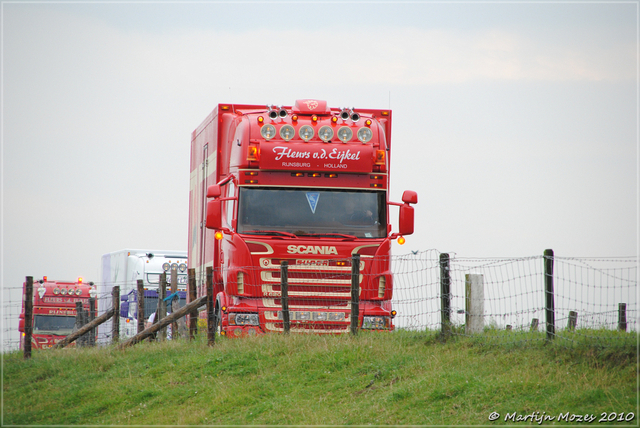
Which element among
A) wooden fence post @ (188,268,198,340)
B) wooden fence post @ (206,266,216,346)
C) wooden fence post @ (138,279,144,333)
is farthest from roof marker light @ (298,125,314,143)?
wooden fence post @ (138,279,144,333)

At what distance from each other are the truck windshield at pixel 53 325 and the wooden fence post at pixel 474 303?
25.5 meters

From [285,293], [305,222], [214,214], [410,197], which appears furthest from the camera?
[410,197]

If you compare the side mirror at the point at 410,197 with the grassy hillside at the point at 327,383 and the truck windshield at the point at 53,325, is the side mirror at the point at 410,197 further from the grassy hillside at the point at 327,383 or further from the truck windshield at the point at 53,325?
the truck windshield at the point at 53,325

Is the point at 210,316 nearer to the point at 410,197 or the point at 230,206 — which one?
the point at 230,206

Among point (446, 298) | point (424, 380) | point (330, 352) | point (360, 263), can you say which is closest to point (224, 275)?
point (360, 263)

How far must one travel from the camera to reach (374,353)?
11281 millimetres

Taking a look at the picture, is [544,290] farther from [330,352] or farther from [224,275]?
[224,275]

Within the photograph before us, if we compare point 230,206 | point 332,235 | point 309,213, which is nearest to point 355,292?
point 332,235

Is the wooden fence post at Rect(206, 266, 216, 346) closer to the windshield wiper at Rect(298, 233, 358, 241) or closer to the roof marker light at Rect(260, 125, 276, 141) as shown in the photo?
the windshield wiper at Rect(298, 233, 358, 241)

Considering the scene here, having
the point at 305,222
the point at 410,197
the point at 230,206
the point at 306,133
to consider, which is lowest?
the point at 305,222

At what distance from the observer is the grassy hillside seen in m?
8.49

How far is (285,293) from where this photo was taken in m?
13.0

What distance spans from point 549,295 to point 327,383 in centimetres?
322

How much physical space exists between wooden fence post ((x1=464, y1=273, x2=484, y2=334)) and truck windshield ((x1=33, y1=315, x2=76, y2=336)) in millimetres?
25541
